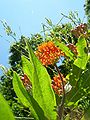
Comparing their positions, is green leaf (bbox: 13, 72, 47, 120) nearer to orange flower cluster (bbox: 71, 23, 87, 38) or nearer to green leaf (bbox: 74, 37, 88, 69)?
green leaf (bbox: 74, 37, 88, 69)

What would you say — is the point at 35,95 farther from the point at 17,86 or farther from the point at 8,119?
the point at 8,119

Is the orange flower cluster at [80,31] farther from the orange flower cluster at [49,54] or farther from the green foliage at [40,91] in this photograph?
the green foliage at [40,91]

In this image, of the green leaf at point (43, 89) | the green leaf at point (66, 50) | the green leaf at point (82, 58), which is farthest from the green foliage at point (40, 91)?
the green leaf at point (66, 50)

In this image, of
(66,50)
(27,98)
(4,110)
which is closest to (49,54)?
(66,50)

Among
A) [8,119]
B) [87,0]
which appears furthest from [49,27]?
[87,0]

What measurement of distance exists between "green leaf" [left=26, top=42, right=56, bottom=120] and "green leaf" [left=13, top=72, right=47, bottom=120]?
0.04 feet

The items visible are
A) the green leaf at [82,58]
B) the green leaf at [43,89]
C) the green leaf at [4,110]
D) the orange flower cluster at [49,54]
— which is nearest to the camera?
the green leaf at [4,110]

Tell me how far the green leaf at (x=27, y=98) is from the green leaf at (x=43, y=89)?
0.01m

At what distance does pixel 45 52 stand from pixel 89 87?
234 mm

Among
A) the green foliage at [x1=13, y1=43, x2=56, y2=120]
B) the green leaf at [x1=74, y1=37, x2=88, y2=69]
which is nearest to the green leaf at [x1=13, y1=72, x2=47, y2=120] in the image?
the green foliage at [x1=13, y1=43, x2=56, y2=120]

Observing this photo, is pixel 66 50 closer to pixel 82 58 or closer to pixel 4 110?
pixel 82 58

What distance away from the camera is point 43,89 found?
1.61 feet

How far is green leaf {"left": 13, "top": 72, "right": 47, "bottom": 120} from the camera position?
0.48 metres

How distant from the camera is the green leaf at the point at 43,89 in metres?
0.46
